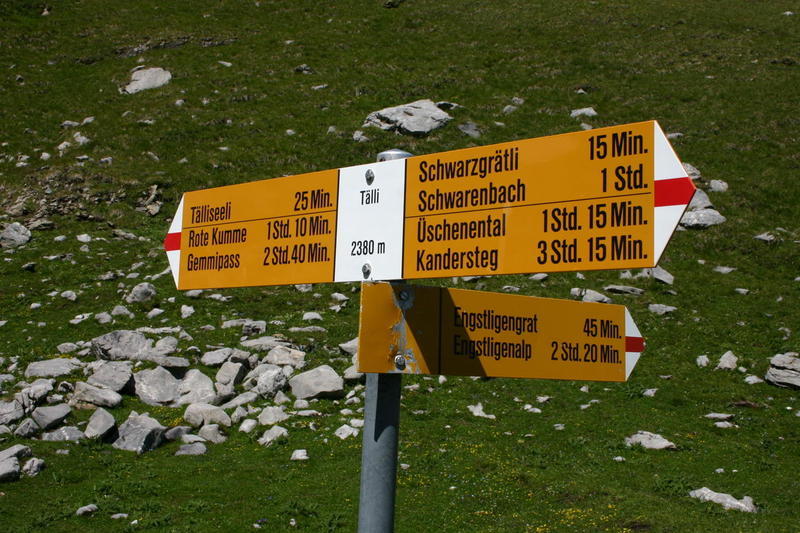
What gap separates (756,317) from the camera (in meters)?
17.3

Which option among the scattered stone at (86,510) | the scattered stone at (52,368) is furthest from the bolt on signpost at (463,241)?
the scattered stone at (52,368)

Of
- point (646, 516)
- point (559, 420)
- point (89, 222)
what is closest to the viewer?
point (646, 516)

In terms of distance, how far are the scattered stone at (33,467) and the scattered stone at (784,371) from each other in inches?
521

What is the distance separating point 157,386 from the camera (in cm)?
1310

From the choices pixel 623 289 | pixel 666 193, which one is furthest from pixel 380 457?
pixel 623 289

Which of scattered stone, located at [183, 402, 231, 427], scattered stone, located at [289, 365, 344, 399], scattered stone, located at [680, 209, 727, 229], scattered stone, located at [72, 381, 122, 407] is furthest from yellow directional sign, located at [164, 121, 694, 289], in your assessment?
scattered stone, located at [680, 209, 727, 229]

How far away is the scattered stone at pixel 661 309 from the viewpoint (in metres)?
17.5

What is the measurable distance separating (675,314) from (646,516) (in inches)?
349

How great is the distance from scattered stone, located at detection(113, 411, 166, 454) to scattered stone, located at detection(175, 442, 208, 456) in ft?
1.42

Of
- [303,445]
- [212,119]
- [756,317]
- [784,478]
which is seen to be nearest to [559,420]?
[784,478]

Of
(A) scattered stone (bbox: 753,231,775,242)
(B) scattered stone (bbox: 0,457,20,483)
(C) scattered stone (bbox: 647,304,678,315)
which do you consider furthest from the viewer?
(A) scattered stone (bbox: 753,231,775,242)

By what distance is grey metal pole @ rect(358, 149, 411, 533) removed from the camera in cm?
298

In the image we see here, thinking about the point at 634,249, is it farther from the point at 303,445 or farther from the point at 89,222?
the point at 89,222

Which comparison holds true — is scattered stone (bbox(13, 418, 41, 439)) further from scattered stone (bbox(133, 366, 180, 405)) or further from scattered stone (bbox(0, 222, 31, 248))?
scattered stone (bbox(0, 222, 31, 248))
